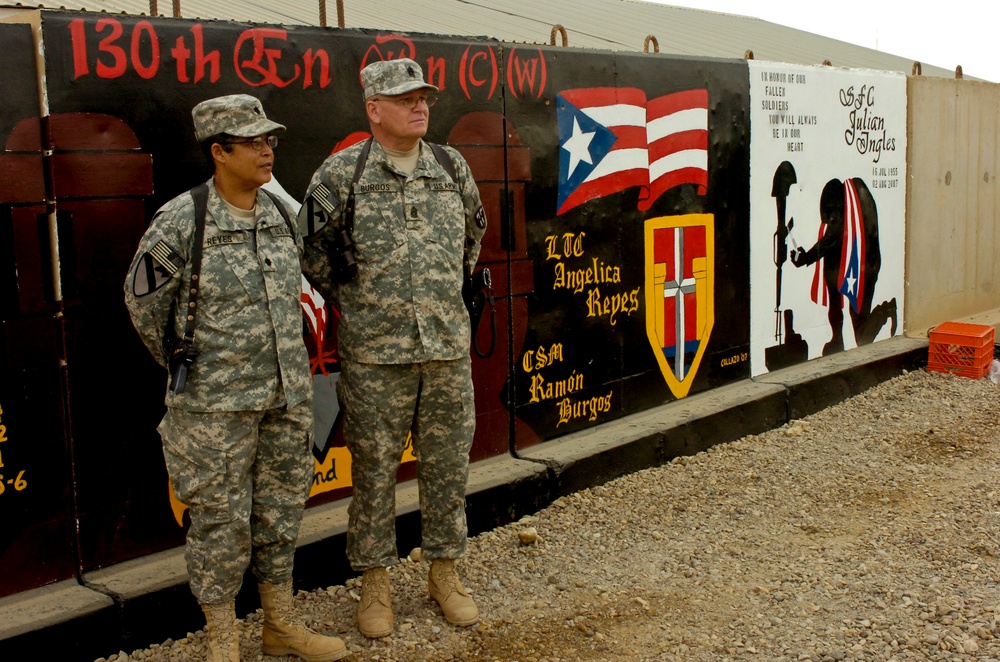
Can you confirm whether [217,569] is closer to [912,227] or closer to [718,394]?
[718,394]

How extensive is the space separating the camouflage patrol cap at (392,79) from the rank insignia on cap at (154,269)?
928 millimetres

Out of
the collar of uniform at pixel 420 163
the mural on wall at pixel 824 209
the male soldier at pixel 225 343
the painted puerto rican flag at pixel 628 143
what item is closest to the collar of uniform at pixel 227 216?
the male soldier at pixel 225 343

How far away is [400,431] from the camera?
3.72 metres

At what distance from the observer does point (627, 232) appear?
591 cm

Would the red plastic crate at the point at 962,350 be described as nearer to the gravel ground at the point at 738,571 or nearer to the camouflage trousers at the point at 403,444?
the gravel ground at the point at 738,571

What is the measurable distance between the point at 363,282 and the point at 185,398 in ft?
2.52

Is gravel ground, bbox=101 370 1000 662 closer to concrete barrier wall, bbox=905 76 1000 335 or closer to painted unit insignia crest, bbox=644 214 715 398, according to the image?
painted unit insignia crest, bbox=644 214 715 398

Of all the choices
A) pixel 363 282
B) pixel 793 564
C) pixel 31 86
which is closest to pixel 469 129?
pixel 363 282

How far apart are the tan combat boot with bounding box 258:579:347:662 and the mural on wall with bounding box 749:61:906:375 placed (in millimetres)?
4250

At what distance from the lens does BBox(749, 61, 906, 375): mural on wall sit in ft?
23.0

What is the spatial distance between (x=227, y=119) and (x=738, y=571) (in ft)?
8.79

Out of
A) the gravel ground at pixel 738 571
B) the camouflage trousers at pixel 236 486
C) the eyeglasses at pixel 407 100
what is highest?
the eyeglasses at pixel 407 100

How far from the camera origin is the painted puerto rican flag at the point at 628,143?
5.52m

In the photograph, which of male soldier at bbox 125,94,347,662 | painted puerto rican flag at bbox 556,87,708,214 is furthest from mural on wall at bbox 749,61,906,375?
male soldier at bbox 125,94,347,662
